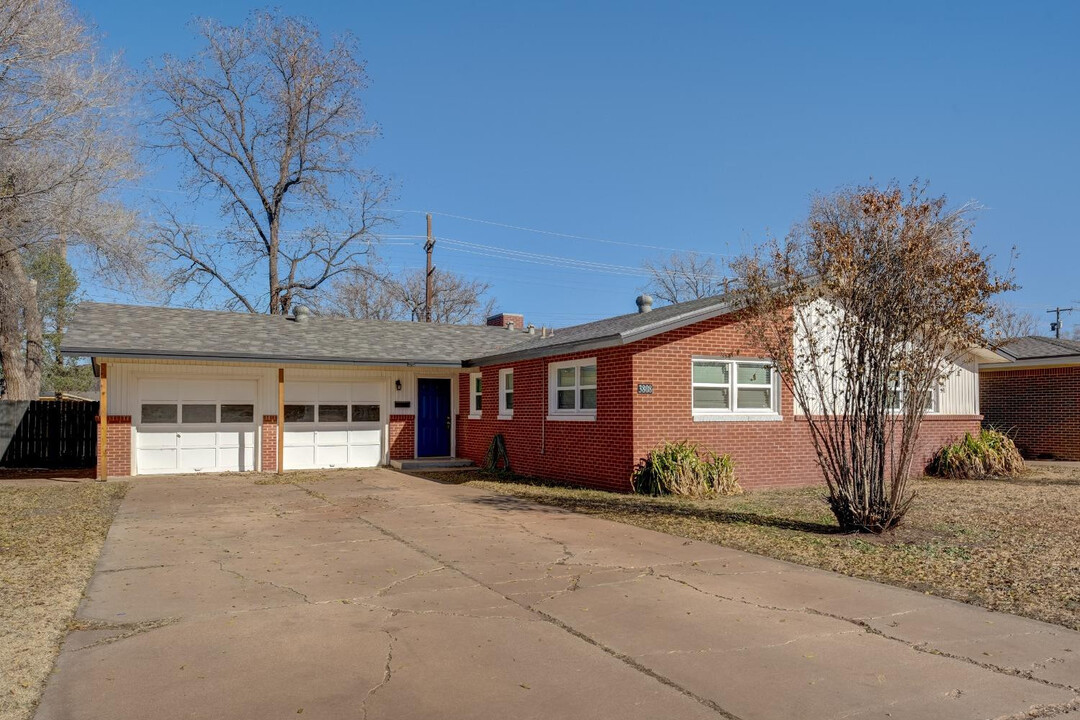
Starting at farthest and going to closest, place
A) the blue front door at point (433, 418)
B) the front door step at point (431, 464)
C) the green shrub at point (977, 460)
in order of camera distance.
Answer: the blue front door at point (433, 418)
the front door step at point (431, 464)
the green shrub at point (977, 460)

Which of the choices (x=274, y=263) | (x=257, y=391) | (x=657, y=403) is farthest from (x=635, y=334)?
(x=274, y=263)

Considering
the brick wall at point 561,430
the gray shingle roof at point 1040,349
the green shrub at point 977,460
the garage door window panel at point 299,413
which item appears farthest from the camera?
the gray shingle roof at point 1040,349

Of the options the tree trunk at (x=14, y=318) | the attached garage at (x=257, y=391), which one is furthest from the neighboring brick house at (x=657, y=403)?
the tree trunk at (x=14, y=318)

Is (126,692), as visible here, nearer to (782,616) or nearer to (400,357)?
(782,616)

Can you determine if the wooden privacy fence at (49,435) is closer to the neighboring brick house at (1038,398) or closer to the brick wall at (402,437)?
the brick wall at (402,437)

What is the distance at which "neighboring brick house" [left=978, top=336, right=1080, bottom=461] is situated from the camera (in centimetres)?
1934

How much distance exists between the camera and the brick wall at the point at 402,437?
18406 mm

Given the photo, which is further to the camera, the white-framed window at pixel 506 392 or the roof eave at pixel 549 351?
the white-framed window at pixel 506 392

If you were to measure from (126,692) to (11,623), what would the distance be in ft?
Answer: 6.34

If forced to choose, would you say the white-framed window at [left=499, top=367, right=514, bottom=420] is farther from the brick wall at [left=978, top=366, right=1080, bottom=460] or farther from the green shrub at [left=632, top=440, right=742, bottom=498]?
the brick wall at [left=978, top=366, right=1080, bottom=460]

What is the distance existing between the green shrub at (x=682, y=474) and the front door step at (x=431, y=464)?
6.22 meters

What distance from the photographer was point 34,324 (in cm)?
2350

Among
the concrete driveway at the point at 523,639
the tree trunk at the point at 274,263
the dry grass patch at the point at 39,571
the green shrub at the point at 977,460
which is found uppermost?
Result: the tree trunk at the point at 274,263

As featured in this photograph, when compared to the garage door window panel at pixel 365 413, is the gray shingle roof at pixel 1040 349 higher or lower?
higher
